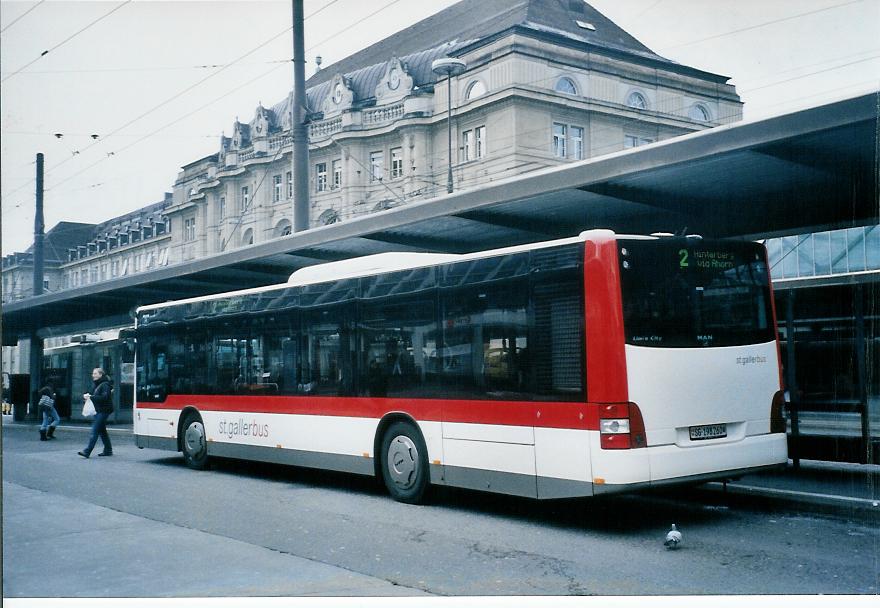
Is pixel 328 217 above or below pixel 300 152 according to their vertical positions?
above

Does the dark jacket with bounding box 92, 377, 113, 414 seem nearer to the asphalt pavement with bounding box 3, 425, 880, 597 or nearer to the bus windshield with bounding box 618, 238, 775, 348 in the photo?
the asphalt pavement with bounding box 3, 425, 880, 597

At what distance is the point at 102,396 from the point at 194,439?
2988 millimetres

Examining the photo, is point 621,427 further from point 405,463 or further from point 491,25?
point 491,25

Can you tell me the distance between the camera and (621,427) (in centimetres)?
816

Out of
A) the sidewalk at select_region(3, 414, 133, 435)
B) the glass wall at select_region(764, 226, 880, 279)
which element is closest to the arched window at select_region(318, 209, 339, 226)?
the sidewalk at select_region(3, 414, 133, 435)

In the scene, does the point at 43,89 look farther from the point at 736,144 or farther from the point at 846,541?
the point at 846,541

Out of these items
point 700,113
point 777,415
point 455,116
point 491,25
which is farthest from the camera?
point 455,116

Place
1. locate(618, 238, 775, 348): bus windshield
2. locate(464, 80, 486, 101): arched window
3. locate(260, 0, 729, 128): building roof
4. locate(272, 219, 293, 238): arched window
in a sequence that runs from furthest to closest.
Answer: locate(272, 219, 293, 238): arched window → locate(464, 80, 486, 101): arched window → locate(260, 0, 729, 128): building roof → locate(618, 238, 775, 348): bus windshield

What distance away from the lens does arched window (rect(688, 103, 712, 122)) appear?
23375 millimetres

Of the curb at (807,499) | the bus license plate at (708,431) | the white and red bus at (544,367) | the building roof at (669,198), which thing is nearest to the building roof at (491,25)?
the building roof at (669,198)

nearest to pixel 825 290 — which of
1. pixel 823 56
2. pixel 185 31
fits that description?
pixel 823 56

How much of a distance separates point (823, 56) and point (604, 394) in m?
4.56

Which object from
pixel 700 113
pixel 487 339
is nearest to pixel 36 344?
pixel 700 113

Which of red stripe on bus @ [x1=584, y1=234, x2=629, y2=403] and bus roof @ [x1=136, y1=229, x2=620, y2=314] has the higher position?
bus roof @ [x1=136, y1=229, x2=620, y2=314]
